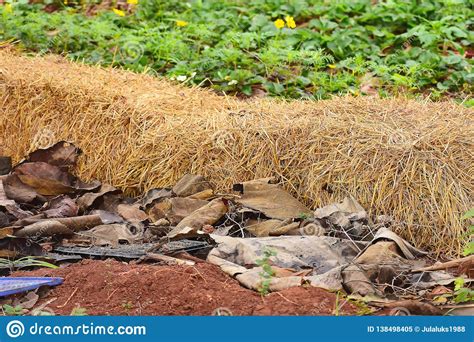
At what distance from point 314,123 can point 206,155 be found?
26.1 inches

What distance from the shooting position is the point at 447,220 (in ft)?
17.8

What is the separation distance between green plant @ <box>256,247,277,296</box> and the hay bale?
1.18m

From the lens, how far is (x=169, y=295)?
4230 mm

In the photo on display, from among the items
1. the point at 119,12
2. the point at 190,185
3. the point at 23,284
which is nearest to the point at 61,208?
the point at 190,185

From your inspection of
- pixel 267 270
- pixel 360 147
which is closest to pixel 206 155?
pixel 360 147

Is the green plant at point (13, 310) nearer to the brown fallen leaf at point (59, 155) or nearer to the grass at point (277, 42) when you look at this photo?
the brown fallen leaf at point (59, 155)

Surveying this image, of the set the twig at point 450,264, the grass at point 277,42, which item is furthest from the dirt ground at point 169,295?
the grass at point 277,42

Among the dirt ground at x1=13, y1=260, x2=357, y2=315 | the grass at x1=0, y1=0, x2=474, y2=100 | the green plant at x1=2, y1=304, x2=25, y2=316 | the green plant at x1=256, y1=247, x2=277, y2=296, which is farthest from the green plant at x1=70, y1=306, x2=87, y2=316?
the grass at x1=0, y1=0, x2=474, y2=100

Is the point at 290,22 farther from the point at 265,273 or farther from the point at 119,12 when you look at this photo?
the point at 265,273

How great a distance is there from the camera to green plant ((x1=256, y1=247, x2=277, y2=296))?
14.1 ft

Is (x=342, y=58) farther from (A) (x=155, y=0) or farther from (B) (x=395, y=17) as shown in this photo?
(A) (x=155, y=0)

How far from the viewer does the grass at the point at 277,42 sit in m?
8.08

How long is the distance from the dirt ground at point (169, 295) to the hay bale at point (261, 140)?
1.39 m

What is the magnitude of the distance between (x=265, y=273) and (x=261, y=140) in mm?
1728
